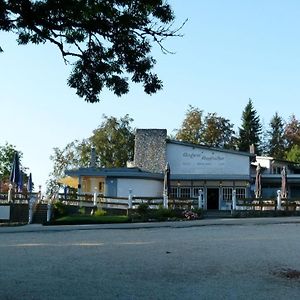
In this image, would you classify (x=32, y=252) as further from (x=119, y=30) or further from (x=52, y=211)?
(x=52, y=211)

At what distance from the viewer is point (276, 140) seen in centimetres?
8256

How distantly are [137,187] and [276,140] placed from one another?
45.5 meters

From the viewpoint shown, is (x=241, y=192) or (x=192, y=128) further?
(x=192, y=128)

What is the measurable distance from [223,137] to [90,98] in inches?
2426

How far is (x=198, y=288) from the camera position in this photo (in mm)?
8508

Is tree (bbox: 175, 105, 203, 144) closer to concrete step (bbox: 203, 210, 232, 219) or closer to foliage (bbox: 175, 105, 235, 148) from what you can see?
foliage (bbox: 175, 105, 235, 148)

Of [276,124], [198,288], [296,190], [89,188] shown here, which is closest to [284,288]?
[198,288]

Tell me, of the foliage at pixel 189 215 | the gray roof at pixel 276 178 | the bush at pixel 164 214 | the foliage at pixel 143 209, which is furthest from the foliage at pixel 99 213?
the gray roof at pixel 276 178

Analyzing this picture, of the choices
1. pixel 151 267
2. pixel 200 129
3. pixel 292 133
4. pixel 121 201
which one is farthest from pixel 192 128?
pixel 151 267

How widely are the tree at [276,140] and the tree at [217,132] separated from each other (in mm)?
9805

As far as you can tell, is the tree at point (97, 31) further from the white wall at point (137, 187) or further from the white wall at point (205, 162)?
the white wall at point (205, 162)

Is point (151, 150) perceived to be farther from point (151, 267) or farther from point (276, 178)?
point (151, 267)

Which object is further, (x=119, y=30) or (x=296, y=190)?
(x=296, y=190)

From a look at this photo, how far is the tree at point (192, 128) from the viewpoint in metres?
65.2
